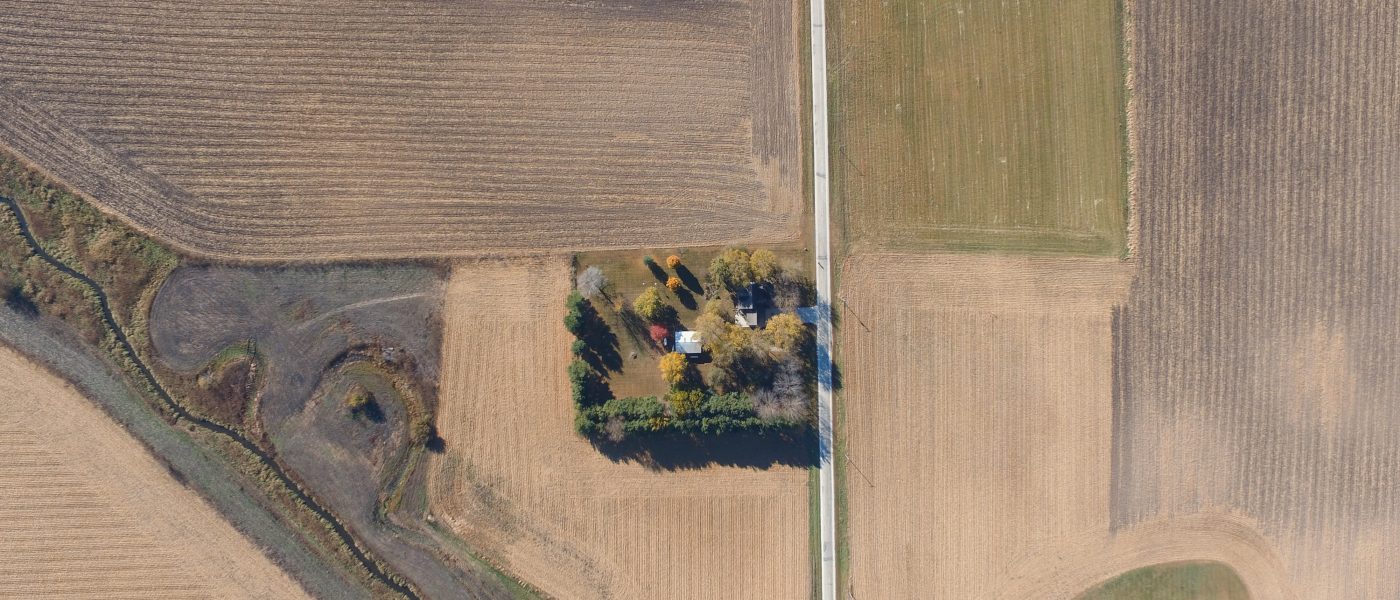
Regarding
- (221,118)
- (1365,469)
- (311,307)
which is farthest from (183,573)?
Answer: (1365,469)

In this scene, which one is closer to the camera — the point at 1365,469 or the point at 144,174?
the point at 144,174

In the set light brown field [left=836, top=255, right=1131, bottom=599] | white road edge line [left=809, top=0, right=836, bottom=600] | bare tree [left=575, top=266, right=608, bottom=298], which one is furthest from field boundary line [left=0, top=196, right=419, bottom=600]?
light brown field [left=836, top=255, right=1131, bottom=599]

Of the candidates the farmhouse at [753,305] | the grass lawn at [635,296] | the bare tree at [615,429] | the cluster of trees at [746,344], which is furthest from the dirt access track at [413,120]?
the bare tree at [615,429]

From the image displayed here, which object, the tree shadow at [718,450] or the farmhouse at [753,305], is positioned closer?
the farmhouse at [753,305]

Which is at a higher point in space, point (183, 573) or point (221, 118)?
point (221, 118)

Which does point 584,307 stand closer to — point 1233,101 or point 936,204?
point 936,204

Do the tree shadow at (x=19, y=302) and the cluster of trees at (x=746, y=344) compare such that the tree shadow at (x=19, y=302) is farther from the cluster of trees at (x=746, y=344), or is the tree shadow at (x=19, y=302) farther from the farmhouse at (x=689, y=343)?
the cluster of trees at (x=746, y=344)

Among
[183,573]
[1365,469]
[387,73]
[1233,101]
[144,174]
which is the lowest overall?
[183,573]

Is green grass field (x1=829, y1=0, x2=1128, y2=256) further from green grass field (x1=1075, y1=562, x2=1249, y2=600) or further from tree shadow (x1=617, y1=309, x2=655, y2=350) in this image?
green grass field (x1=1075, y1=562, x2=1249, y2=600)
